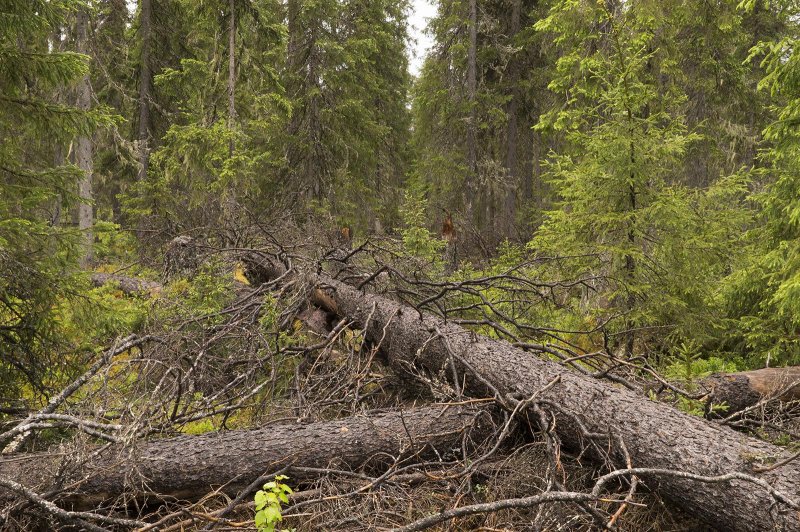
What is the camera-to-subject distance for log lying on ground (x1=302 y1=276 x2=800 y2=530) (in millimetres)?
2982

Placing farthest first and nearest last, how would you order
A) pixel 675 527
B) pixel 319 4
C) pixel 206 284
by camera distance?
pixel 319 4 < pixel 206 284 < pixel 675 527

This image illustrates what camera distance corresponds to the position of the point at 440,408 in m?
4.51

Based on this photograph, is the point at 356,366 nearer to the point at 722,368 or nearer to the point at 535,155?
the point at 722,368

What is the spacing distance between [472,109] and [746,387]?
1209cm

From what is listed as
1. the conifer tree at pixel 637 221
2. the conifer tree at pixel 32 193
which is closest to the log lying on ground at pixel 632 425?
the conifer tree at pixel 637 221

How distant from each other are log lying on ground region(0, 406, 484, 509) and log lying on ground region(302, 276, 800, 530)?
0.54 m

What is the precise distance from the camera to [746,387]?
5.12 meters

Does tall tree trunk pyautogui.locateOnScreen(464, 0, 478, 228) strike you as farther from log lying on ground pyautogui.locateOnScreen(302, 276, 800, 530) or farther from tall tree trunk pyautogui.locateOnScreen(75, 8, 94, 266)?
log lying on ground pyautogui.locateOnScreen(302, 276, 800, 530)

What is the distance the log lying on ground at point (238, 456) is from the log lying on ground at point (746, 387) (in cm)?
238

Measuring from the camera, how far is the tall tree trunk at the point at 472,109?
15.7m

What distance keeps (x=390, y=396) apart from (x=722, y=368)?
13.2ft

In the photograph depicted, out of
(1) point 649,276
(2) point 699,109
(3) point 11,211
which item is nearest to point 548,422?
(1) point 649,276

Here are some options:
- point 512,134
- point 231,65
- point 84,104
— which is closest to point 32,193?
point 231,65

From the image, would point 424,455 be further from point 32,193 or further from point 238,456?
point 32,193
